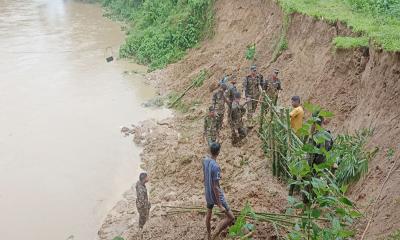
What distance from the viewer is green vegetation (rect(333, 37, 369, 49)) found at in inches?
385

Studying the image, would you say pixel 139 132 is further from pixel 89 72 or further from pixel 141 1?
pixel 141 1

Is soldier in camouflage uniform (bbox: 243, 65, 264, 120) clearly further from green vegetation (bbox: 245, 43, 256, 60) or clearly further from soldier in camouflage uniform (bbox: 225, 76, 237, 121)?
green vegetation (bbox: 245, 43, 256, 60)

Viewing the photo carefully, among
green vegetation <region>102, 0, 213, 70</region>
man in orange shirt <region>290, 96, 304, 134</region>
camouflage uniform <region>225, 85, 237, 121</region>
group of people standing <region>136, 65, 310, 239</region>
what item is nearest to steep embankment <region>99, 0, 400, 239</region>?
group of people standing <region>136, 65, 310, 239</region>

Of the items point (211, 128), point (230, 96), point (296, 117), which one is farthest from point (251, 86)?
point (296, 117)

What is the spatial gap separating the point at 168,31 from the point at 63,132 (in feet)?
27.6

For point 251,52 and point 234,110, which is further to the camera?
point 251,52

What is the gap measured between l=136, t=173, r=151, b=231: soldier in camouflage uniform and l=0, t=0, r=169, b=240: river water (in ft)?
4.65

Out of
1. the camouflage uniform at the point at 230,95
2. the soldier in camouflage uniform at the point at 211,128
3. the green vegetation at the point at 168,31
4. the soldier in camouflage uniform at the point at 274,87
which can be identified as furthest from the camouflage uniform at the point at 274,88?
the green vegetation at the point at 168,31

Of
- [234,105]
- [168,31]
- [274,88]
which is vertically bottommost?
[168,31]

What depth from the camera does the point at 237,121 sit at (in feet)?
34.5

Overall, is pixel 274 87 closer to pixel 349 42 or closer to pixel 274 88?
pixel 274 88

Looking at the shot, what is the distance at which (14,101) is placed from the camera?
16484 mm

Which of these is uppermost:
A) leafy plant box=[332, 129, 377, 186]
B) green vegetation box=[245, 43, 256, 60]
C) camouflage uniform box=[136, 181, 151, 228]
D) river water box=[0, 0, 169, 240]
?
leafy plant box=[332, 129, 377, 186]

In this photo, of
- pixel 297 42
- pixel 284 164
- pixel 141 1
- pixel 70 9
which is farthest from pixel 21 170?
pixel 70 9
